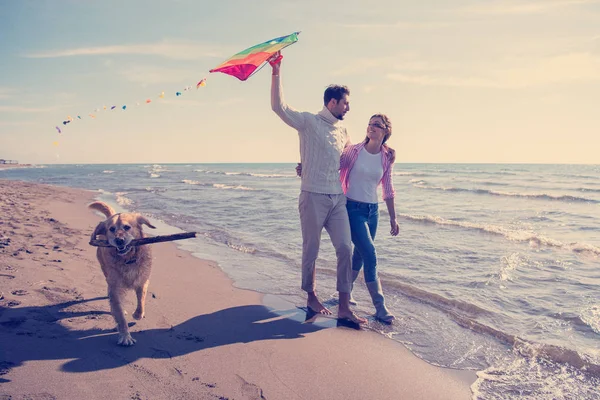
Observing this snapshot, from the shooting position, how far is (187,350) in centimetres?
334

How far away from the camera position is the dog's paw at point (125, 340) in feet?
11.0

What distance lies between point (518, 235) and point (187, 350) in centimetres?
896

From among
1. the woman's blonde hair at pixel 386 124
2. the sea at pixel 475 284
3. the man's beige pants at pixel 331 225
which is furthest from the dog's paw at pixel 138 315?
the woman's blonde hair at pixel 386 124

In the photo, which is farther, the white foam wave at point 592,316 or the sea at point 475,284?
the white foam wave at point 592,316

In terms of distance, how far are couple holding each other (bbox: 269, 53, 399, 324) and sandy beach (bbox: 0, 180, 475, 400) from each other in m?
0.59

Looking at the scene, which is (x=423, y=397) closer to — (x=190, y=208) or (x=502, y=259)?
(x=502, y=259)

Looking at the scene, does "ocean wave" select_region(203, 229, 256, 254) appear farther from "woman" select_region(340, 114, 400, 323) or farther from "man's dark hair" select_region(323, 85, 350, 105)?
"man's dark hair" select_region(323, 85, 350, 105)

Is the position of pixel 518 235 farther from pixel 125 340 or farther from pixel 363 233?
pixel 125 340

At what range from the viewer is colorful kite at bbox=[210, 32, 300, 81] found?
3.47 m

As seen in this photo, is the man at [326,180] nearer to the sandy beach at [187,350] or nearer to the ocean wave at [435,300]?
the sandy beach at [187,350]

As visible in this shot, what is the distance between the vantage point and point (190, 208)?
14.4 metres

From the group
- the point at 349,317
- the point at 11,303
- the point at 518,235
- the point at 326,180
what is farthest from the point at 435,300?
the point at 518,235

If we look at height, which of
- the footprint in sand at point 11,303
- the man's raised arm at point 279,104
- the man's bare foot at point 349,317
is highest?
the man's raised arm at point 279,104

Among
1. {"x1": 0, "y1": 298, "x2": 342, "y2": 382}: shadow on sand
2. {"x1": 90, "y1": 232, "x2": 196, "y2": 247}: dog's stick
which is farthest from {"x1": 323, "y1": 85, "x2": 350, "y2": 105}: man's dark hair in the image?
{"x1": 0, "y1": 298, "x2": 342, "y2": 382}: shadow on sand
